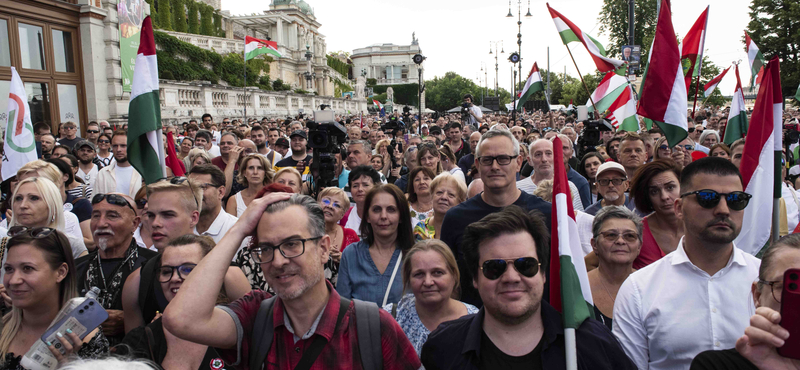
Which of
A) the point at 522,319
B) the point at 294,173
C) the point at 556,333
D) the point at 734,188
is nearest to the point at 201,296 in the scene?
the point at 522,319

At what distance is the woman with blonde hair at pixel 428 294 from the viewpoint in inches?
125

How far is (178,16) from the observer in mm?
48719

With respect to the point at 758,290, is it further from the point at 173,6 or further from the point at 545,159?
the point at 173,6

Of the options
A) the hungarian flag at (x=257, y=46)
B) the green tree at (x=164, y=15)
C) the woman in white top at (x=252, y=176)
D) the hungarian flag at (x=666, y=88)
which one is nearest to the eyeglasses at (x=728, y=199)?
the hungarian flag at (x=666, y=88)

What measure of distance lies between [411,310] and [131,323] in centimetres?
161

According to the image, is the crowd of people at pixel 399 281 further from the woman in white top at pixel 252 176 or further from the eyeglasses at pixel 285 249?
the woman in white top at pixel 252 176

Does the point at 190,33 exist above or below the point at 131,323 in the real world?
above

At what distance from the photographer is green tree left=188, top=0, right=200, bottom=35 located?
51.0 m

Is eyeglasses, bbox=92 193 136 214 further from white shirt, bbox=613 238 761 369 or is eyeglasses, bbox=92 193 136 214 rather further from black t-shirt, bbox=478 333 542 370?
white shirt, bbox=613 238 761 369

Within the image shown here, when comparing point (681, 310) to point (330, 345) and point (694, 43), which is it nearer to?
point (330, 345)

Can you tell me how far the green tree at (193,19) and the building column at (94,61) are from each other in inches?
1542

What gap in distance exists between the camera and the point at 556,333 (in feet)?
6.99

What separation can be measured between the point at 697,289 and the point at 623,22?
39488 millimetres

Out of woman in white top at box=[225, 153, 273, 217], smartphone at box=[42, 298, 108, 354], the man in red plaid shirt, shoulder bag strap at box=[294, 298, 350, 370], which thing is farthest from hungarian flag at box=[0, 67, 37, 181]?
shoulder bag strap at box=[294, 298, 350, 370]
